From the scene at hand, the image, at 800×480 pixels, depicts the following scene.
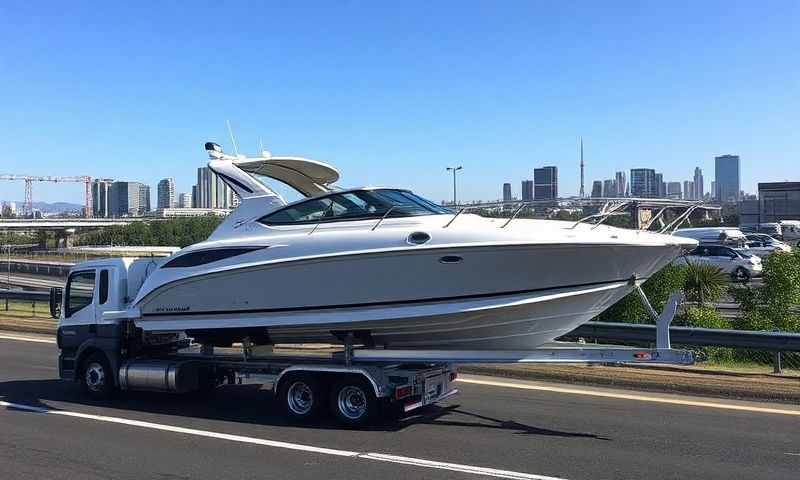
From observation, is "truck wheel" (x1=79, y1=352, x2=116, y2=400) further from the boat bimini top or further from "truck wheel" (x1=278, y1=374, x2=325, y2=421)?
"truck wheel" (x1=278, y1=374, x2=325, y2=421)

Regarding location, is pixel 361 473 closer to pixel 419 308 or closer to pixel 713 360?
pixel 419 308

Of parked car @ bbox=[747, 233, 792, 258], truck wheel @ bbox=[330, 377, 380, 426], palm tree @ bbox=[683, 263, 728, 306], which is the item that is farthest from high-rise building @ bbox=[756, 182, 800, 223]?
Result: truck wheel @ bbox=[330, 377, 380, 426]

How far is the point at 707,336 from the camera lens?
10211 mm

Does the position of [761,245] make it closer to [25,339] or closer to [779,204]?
[779,204]

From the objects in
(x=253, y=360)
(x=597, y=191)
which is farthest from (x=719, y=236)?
(x=253, y=360)

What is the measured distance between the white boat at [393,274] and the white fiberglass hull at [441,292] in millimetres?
13

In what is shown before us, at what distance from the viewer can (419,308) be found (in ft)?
26.1

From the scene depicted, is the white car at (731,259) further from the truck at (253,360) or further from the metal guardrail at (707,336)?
the truck at (253,360)

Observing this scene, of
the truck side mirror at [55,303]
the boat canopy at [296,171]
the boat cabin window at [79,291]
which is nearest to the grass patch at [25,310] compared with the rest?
the truck side mirror at [55,303]

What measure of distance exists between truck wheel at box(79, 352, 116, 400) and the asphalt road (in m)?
0.20

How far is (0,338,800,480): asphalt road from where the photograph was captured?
642 centimetres

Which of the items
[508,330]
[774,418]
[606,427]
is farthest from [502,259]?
[774,418]

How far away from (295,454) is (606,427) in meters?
3.48

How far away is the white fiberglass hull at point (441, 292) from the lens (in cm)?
762
